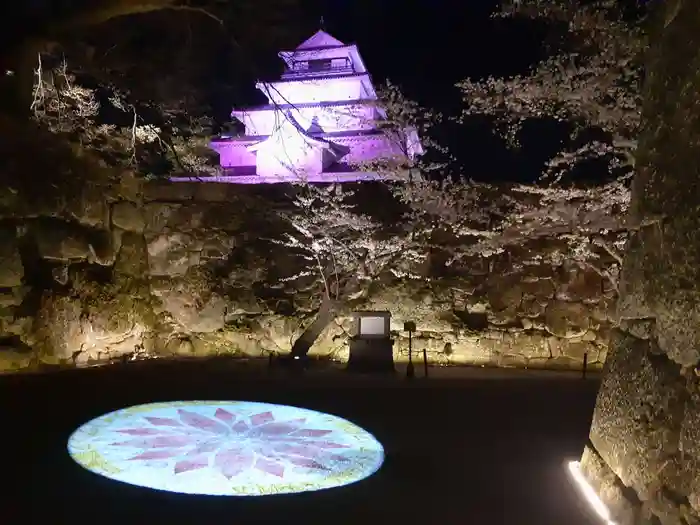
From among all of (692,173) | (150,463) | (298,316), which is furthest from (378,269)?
(692,173)

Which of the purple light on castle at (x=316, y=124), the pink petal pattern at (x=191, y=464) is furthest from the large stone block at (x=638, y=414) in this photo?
the purple light on castle at (x=316, y=124)

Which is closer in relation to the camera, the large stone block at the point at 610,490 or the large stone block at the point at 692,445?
the large stone block at the point at 692,445

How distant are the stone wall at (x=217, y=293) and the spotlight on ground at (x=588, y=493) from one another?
4818 millimetres

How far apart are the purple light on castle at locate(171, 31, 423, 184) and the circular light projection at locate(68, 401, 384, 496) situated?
26.2 ft

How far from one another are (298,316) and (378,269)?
1504 mm

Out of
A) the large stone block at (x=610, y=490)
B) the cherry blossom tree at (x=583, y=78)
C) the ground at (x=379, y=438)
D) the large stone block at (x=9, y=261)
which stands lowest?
the ground at (x=379, y=438)

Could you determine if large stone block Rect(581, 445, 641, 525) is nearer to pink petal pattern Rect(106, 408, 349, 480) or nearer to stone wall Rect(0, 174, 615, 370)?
pink petal pattern Rect(106, 408, 349, 480)

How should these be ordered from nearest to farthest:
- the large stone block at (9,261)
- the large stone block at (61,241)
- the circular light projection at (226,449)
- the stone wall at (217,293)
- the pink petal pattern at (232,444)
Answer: the circular light projection at (226,449) < the pink petal pattern at (232,444) < the large stone block at (9,261) < the large stone block at (61,241) < the stone wall at (217,293)

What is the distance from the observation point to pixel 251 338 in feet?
29.7

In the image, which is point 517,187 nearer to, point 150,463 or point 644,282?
point 644,282

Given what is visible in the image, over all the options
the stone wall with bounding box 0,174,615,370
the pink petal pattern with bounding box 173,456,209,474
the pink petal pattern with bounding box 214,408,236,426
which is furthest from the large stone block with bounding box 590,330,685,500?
the stone wall with bounding box 0,174,615,370

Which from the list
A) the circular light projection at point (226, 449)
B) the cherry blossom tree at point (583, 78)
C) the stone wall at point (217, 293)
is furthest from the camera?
the stone wall at point (217, 293)

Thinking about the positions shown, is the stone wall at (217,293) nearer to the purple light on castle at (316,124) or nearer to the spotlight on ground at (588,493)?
the purple light on castle at (316,124)

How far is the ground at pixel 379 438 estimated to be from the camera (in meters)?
2.91
